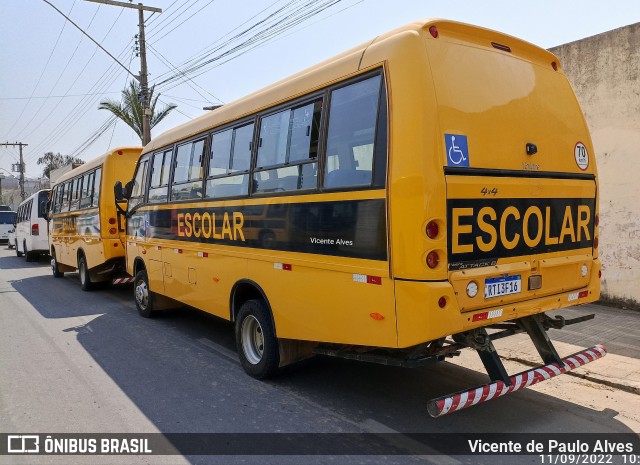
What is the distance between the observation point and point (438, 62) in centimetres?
365

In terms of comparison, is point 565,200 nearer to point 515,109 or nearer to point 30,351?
point 515,109

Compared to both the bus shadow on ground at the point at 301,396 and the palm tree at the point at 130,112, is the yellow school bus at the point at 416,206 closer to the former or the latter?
the bus shadow on ground at the point at 301,396

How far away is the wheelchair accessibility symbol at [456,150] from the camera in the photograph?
3537 mm

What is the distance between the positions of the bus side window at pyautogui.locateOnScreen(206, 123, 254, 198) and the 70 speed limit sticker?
3.14 m

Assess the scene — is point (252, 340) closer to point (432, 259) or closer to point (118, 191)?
point (432, 259)

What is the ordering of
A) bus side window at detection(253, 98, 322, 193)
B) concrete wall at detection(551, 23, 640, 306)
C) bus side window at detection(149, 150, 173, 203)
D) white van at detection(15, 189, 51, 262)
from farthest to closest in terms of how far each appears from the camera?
white van at detection(15, 189, 51, 262), concrete wall at detection(551, 23, 640, 306), bus side window at detection(149, 150, 173, 203), bus side window at detection(253, 98, 322, 193)

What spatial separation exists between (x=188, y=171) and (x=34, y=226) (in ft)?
47.0

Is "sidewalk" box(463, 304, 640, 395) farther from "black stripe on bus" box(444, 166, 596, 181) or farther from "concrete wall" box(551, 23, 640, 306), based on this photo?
"black stripe on bus" box(444, 166, 596, 181)

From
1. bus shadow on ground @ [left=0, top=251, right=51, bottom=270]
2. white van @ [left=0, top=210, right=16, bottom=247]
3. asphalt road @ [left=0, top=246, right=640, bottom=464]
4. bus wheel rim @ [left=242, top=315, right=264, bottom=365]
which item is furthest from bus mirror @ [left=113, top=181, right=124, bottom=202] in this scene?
white van @ [left=0, top=210, right=16, bottom=247]

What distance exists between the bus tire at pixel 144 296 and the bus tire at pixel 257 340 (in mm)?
3255

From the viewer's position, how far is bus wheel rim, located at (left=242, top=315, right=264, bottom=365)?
527 centimetres

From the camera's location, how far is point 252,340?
5371mm

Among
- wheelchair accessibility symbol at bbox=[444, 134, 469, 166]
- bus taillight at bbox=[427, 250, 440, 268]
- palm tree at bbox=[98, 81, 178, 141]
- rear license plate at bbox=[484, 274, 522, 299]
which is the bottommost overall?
rear license plate at bbox=[484, 274, 522, 299]

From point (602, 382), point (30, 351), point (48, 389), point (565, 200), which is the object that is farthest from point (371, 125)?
point (30, 351)
